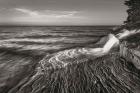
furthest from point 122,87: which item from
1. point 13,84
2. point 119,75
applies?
point 13,84

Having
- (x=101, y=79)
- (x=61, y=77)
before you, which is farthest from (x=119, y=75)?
(x=61, y=77)

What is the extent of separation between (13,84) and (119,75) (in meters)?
8.15

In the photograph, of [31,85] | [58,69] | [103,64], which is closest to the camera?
[31,85]

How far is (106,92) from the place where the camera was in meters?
8.71

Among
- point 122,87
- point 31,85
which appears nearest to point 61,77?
point 31,85

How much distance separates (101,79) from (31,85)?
5164 mm

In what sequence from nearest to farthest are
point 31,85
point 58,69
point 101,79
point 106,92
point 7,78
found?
point 106,92 → point 31,85 → point 101,79 → point 7,78 → point 58,69

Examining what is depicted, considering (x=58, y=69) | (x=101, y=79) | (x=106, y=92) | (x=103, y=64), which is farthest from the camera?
(x=103, y=64)

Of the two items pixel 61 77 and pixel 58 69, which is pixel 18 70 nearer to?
pixel 58 69

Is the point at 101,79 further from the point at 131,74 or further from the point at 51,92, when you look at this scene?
the point at 51,92

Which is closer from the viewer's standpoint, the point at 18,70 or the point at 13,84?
the point at 13,84

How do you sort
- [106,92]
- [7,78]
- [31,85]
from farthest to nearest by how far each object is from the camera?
1. [7,78]
2. [31,85]
3. [106,92]

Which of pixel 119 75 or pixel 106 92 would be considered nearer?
pixel 106 92

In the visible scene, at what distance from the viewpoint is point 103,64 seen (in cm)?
1407
